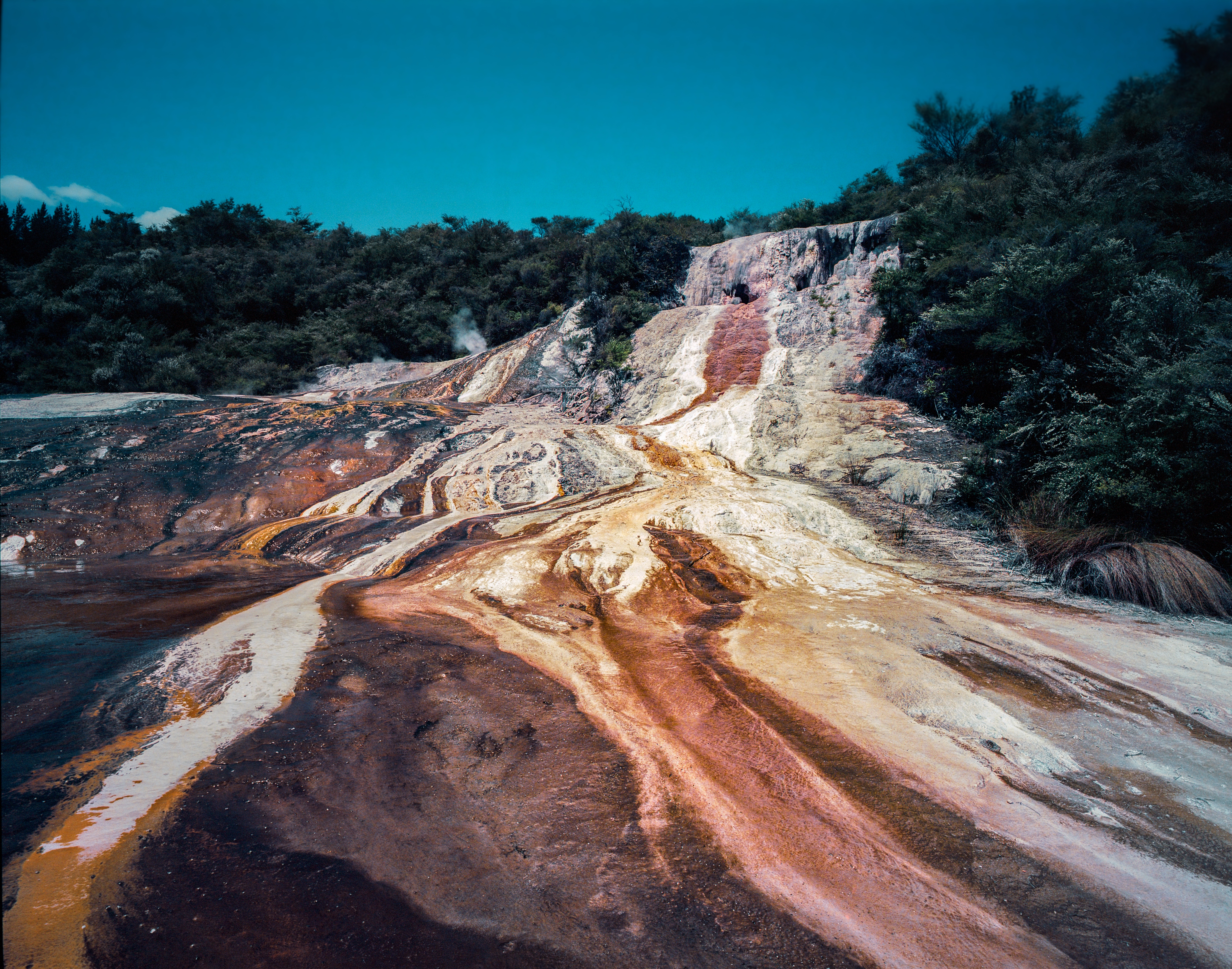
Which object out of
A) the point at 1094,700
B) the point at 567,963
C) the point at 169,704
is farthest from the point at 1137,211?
the point at 169,704

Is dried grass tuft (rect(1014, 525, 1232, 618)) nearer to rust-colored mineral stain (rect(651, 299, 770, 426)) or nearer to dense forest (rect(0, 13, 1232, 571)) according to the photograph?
dense forest (rect(0, 13, 1232, 571))

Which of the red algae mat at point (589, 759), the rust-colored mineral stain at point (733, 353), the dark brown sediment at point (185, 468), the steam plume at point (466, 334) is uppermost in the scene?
the steam plume at point (466, 334)

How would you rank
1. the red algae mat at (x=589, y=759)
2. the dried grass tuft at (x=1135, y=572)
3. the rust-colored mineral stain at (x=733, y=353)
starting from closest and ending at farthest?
the red algae mat at (x=589, y=759)
the dried grass tuft at (x=1135, y=572)
the rust-colored mineral stain at (x=733, y=353)

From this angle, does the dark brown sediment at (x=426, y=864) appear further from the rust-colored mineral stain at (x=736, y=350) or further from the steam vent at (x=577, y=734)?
the rust-colored mineral stain at (x=736, y=350)

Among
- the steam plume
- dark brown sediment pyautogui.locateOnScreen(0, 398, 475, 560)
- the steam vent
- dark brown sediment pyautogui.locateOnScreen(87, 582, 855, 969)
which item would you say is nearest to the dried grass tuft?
the steam vent

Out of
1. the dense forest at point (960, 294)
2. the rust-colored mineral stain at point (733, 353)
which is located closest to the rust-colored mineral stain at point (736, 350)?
the rust-colored mineral stain at point (733, 353)

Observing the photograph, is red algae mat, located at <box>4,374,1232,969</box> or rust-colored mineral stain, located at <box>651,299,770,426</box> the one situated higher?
rust-colored mineral stain, located at <box>651,299,770,426</box>
